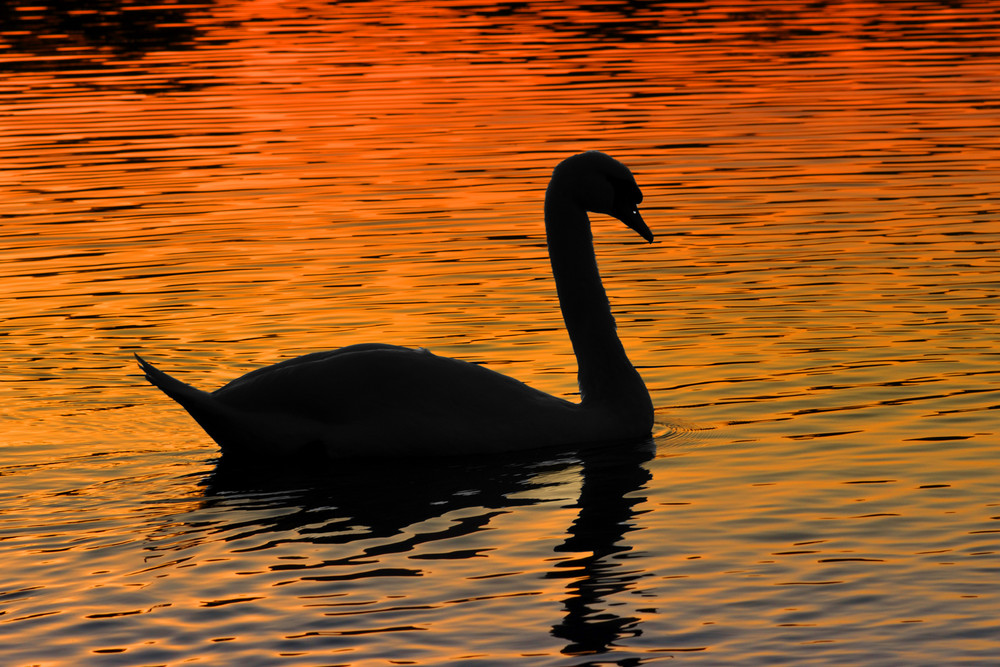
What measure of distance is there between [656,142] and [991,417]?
49.4ft

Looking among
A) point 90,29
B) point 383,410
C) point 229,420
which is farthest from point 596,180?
point 90,29

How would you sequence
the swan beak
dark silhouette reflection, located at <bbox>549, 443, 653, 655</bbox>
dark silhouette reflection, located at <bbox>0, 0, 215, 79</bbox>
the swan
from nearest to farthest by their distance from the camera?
1. dark silhouette reflection, located at <bbox>549, 443, 653, 655</bbox>
2. the swan
3. the swan beak
4. dark silhouette reflection, located at <bbox>0, 0, 215, 79</bbox>

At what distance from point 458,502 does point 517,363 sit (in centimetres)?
354

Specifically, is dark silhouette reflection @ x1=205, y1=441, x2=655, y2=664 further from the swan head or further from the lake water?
the swan head

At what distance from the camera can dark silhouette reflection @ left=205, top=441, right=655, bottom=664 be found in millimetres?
8672

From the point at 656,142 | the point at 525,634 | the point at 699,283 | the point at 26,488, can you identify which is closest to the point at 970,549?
the point at 525,634

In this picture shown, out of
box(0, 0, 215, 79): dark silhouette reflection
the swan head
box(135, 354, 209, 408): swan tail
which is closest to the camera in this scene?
box(135, 354, 209, 408): swan tail

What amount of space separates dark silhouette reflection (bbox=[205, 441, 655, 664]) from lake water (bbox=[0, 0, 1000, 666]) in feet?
0.11

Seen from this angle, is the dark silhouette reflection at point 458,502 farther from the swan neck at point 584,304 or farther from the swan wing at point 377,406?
the swan neck at point 584,304

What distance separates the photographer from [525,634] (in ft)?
25.5

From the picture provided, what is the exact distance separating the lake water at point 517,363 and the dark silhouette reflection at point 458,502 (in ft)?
0.11

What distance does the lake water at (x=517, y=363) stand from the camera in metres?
8.08

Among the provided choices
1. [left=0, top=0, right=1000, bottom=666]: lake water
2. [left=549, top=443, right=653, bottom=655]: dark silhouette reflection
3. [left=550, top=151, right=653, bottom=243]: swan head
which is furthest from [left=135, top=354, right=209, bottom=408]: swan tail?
[left=550, top=151, right=653, bottom=243]: swan head

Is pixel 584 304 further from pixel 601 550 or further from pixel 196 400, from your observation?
pixel 601 550
